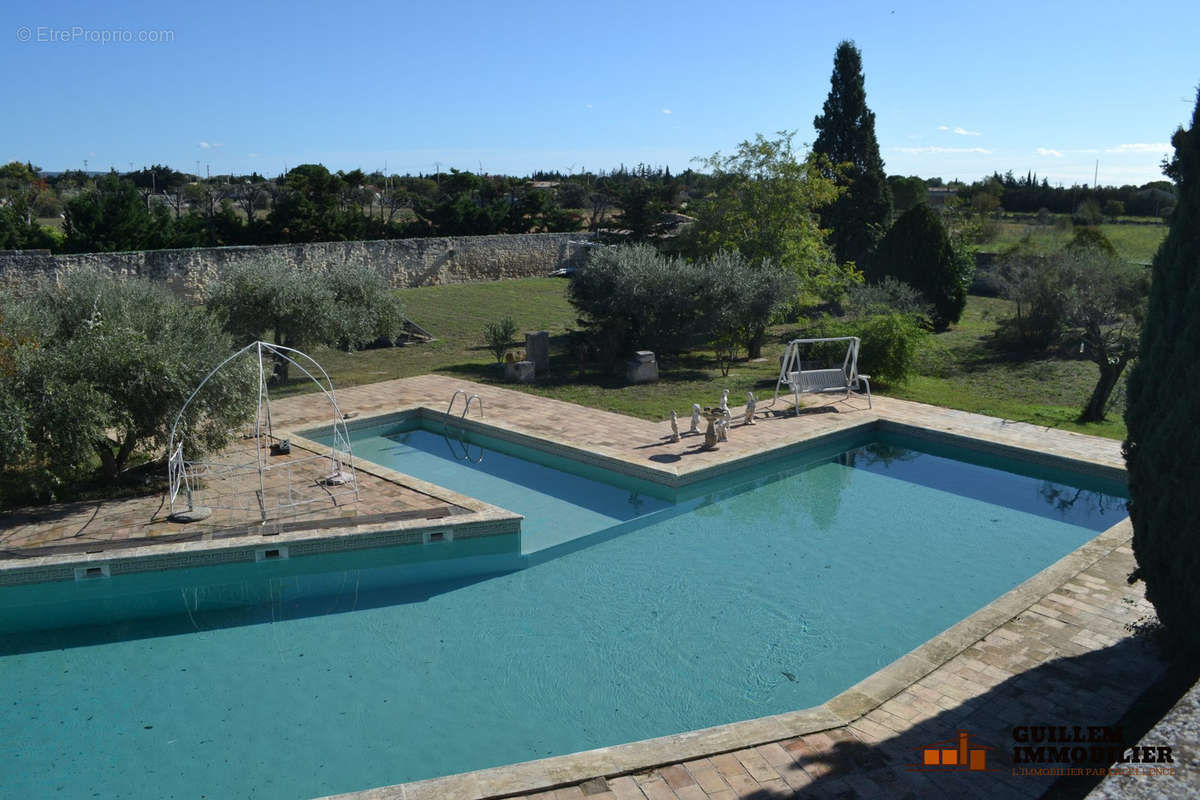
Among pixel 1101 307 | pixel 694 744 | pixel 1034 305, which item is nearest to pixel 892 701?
pixel 694 744

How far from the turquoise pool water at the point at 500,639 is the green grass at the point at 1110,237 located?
55.4 feet

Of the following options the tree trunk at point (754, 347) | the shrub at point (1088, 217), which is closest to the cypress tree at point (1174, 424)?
the tree trunk at point (754, 347)

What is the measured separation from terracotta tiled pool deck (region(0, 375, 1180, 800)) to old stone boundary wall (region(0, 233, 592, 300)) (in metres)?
9.17

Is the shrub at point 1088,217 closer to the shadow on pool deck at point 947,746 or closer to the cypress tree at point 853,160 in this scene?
the cypress tree at point 853,160

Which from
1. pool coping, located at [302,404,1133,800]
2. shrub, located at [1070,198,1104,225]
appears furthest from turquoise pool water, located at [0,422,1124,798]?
shrub, located at [1070,198,1104,225]

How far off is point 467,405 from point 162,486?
461 centimetres

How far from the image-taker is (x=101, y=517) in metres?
9.20

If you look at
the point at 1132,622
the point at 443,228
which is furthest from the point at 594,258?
the point at 443,228

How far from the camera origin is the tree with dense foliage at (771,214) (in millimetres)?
19812

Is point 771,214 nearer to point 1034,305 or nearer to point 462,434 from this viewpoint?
point 1034,305

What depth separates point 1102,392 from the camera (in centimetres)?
1309

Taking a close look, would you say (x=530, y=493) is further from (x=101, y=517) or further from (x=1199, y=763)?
(x=1199, y=763)

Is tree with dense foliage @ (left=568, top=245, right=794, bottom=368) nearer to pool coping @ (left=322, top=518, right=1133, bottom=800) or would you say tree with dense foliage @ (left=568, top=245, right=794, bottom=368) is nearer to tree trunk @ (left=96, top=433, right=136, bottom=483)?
tree trunk @ (left=96, top=433, right=136, bottom=483)

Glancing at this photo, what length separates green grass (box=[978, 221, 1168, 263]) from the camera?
2638 cm
